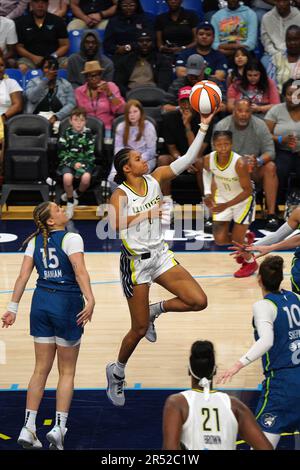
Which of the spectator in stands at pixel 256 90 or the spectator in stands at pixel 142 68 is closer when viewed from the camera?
the spectator in stands at pixel 256 90

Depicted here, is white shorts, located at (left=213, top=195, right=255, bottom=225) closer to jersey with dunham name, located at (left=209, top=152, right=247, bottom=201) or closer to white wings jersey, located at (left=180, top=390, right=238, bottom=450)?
jersey with dunham name, located at (left=209, top=152, right=247, bottom=201)

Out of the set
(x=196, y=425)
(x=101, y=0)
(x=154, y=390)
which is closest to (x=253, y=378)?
(x=154, y=390)

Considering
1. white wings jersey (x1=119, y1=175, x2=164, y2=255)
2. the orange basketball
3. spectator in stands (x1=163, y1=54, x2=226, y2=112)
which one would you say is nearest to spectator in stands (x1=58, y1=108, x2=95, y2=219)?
spectator in stands (x1=163, y1=54, x2=226, y2=112)

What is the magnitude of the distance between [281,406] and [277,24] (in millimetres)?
9851

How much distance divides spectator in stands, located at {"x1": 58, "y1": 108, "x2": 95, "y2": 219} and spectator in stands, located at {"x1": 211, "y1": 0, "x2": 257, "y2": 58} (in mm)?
2873

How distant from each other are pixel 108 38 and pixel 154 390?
Result: 8492 mm

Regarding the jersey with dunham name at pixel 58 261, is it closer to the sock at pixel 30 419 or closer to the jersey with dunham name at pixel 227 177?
the sock at pixel 30 419

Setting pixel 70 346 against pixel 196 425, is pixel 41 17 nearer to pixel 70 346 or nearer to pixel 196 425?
pixel 70 346

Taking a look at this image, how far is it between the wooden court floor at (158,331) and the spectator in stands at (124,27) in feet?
15.3

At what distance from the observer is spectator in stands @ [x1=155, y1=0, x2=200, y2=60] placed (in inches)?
586

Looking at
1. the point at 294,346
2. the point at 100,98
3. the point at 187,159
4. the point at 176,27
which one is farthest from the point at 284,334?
the point at 176,27

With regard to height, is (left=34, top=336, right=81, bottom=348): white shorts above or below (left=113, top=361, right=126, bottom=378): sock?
above

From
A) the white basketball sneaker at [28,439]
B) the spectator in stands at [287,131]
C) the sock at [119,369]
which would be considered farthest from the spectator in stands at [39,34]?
the white basketball sneaker at [28,439]

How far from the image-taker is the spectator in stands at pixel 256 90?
1363 centimetres
